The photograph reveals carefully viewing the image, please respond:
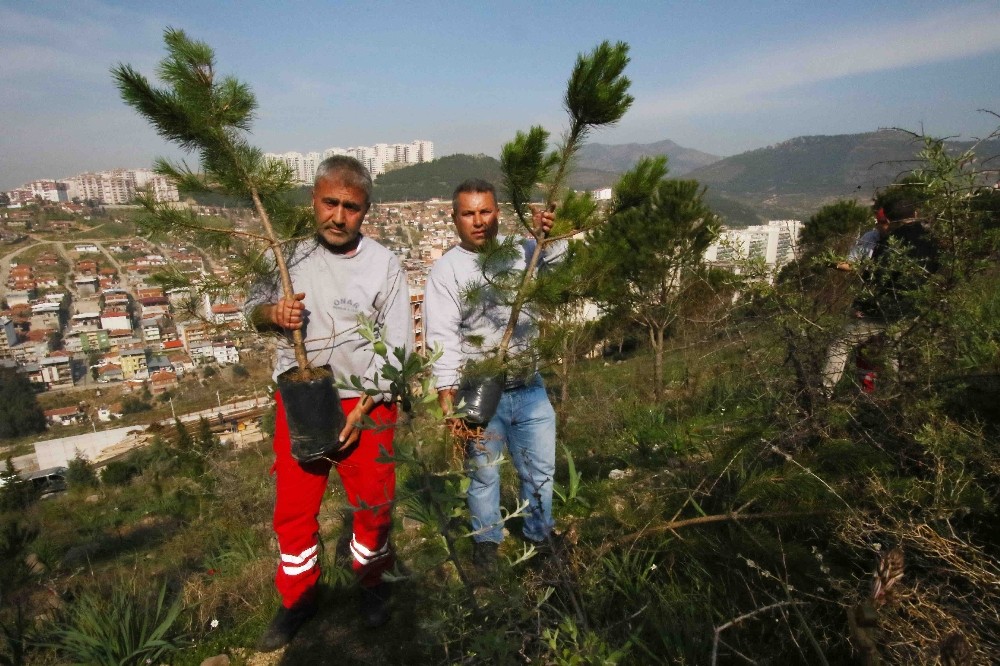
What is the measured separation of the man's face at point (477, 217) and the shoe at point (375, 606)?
164 centimetres

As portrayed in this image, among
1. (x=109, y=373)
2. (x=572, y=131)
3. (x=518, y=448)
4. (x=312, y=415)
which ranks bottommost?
(x=109, y=373)

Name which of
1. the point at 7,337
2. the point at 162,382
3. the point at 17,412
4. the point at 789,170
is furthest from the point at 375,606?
the point at 789,170

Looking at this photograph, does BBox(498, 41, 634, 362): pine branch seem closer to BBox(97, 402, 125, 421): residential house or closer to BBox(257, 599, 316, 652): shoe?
BBox(257, 599, 316, 652): shoe

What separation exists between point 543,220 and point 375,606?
1.86 m

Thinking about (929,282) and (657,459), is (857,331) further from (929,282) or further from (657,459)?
(657,459)

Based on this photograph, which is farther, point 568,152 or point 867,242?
point 867,242

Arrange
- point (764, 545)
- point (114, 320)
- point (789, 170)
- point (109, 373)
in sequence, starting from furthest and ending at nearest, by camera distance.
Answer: point (789, 170) → point (114, 320) → point (109, 373) → point (764, 545)

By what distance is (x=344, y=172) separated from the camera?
6.82ft

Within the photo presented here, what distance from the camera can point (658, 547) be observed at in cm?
193

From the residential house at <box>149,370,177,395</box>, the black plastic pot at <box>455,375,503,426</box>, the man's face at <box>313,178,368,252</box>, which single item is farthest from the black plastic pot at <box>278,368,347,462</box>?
the residential house at <box>149,370,177,395</box>

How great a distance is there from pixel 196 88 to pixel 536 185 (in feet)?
4.33

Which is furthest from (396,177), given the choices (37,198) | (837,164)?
(837,164)

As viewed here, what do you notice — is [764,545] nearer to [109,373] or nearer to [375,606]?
[375,606]

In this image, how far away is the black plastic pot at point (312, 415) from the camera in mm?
1872
